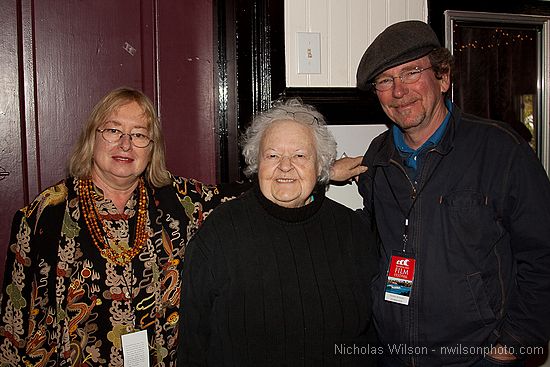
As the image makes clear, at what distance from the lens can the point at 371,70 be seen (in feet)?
5.93

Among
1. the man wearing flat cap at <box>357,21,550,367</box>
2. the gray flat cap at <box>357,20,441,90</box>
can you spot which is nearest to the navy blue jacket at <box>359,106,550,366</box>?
the man wearing flat cap at <box>357,21,550,367</box>

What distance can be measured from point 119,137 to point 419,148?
105 centimetres

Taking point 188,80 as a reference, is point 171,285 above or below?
below

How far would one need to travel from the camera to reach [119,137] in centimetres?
181

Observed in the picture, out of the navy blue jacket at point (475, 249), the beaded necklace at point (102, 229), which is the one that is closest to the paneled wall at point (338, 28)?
the navy blue jacket at point (475, 249)

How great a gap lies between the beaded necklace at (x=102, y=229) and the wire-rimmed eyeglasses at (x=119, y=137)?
0.59 feet

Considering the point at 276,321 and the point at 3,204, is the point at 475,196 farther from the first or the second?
the point at 3,204

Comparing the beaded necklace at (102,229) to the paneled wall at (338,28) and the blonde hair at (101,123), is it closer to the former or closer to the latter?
the blonde hair at (101,123)

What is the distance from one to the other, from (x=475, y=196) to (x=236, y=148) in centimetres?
98

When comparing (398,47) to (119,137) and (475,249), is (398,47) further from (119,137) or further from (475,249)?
(119,137)

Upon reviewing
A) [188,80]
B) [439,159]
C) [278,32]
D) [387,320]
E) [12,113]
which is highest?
[278,32]

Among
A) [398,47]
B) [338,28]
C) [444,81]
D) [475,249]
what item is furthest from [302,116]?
[475,249]

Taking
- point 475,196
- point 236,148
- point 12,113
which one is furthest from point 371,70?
point 12,113

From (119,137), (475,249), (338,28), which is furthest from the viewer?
(338,28)
